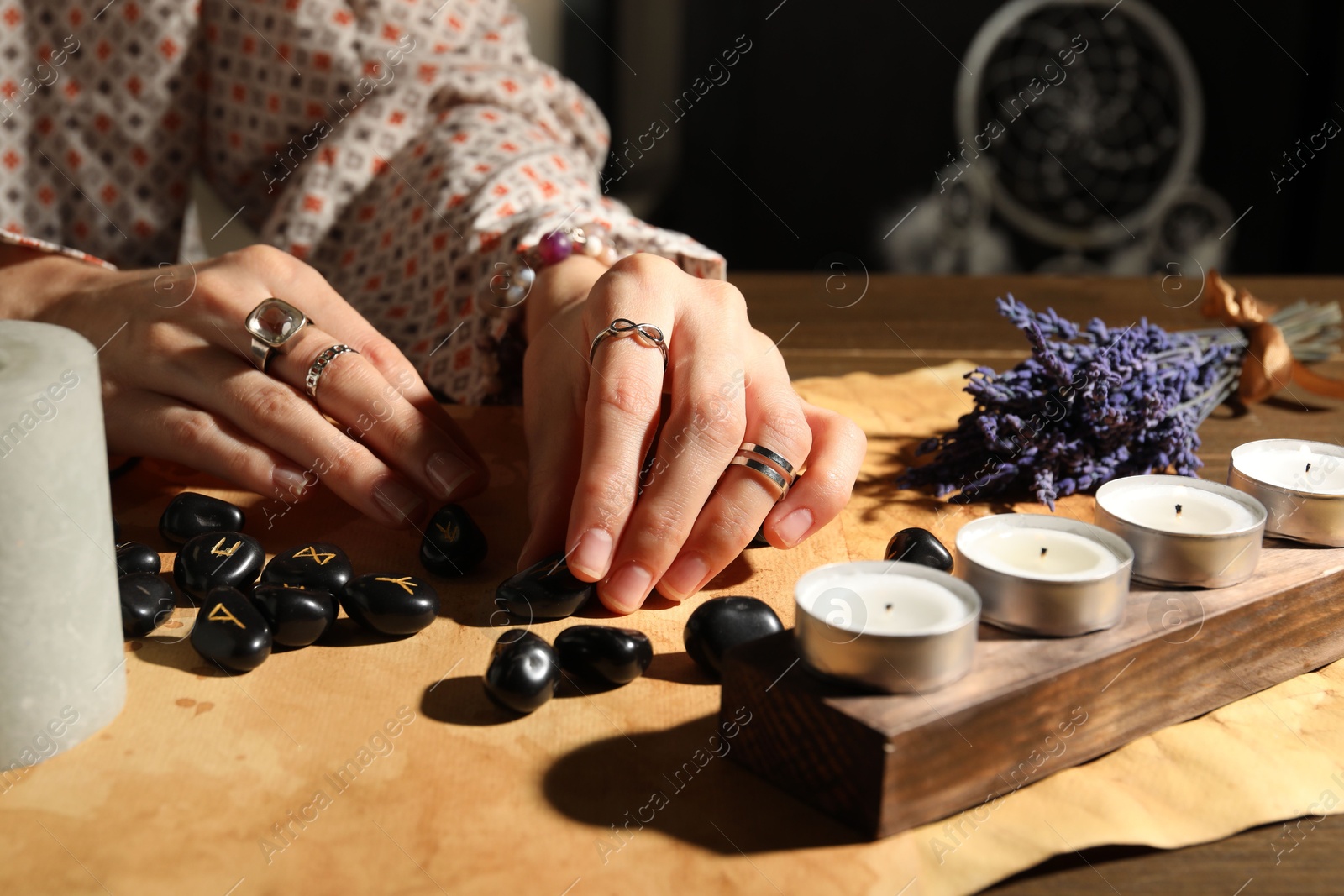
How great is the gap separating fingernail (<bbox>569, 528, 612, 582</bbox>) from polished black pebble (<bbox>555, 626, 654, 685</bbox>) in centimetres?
7

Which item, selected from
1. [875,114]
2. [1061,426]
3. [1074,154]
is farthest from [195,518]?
[1074,154]

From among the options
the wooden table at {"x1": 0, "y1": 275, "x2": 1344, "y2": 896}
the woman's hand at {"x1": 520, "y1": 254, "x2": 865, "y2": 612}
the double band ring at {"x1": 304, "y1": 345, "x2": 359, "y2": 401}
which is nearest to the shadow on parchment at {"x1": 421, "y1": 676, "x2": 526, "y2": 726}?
the wooden table at {"x1": 0, "y1": 275, "x2": 1344, "y2": 896}

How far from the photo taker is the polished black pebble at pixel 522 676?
21.5 inches

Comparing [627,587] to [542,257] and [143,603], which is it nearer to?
[143,603]

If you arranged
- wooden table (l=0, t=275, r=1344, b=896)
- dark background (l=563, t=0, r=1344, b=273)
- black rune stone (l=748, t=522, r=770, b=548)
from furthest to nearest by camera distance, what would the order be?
dark background (l=563, t=0, r=1344, b=273) < black rune stone (l=748, t=522, r=770, b=548) < wooden table (l=0, t=275, r=1344, b=896)

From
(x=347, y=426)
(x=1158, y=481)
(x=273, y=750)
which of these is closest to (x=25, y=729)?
(x=273, y=750)

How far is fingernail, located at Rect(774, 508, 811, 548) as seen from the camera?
73 centimetres

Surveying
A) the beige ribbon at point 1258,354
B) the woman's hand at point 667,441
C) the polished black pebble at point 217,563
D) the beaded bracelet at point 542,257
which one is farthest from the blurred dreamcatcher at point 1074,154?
the polished black pebble at point 217,563

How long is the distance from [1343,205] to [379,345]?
2713 mm

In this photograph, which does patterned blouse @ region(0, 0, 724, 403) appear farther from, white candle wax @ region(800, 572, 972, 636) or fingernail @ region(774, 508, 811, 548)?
white candle wax @ region(800, 572, 972, 636)

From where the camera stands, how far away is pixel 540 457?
2.60 feet

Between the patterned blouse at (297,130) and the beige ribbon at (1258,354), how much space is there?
61cm

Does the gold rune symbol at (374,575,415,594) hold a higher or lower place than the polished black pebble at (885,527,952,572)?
lower

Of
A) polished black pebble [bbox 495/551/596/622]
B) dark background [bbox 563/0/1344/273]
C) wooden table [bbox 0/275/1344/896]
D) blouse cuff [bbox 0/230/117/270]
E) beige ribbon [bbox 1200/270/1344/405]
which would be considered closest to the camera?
wooden table [bbox 0/275/1344/896]
